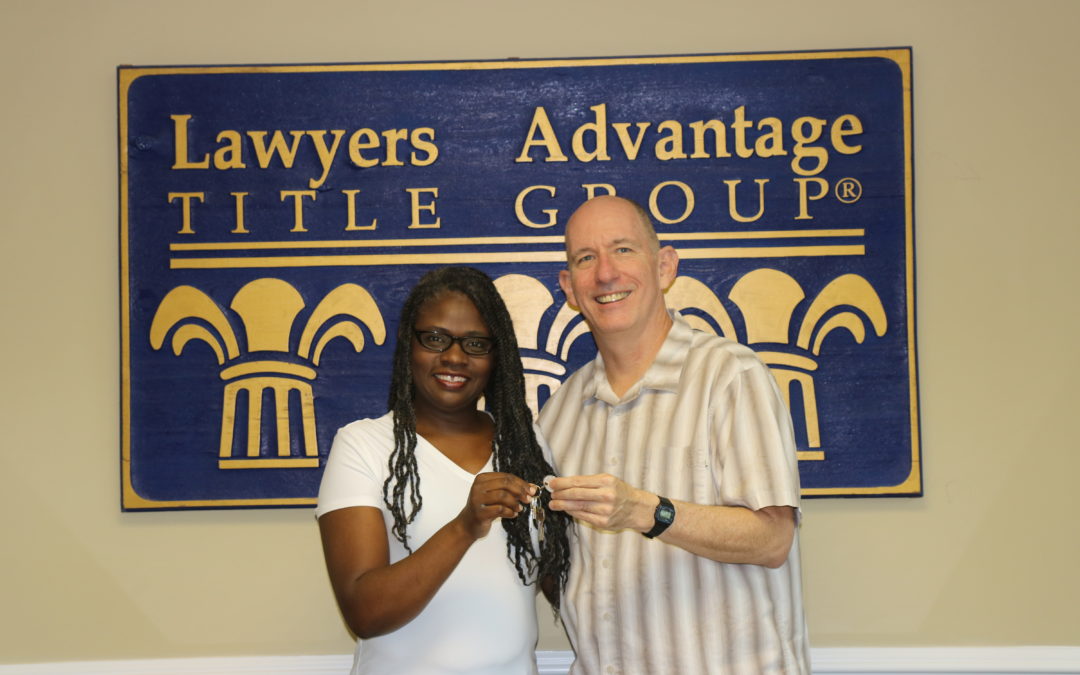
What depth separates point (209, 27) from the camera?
9.57ft

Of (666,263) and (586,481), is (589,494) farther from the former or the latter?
(666,263)

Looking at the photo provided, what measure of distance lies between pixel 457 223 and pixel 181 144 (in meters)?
0.89

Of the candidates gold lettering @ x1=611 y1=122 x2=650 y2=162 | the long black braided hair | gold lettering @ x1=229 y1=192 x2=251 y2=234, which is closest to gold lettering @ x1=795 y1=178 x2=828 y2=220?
gold lettering @ x1=611 y1=122 x2=650 y2=162

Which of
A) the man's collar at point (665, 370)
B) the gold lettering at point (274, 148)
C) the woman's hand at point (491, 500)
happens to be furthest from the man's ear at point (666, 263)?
the gold lettering at point (274, 148)

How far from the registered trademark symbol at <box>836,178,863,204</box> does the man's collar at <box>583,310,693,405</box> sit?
2.70 ft

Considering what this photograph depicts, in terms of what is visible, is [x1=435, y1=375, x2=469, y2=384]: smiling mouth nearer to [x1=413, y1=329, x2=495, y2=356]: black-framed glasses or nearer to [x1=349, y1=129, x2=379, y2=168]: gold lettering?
[x1=413, y1=329, x2=495, y2=356]: black-framed glasses

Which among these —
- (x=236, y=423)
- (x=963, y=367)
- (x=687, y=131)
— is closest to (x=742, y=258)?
(x=687, y=131)

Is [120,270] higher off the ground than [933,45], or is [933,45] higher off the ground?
[933,45]

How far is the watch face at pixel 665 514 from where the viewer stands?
1890 millimetres

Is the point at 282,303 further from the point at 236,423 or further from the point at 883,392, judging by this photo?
the point at 883,392

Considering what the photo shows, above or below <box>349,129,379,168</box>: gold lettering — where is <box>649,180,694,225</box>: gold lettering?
below

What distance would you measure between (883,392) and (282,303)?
1.84 m

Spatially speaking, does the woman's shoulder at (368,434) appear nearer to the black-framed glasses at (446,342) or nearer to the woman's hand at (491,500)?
the black-framed glasses at (446,342)

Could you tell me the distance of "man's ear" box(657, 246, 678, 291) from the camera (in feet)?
7.84
